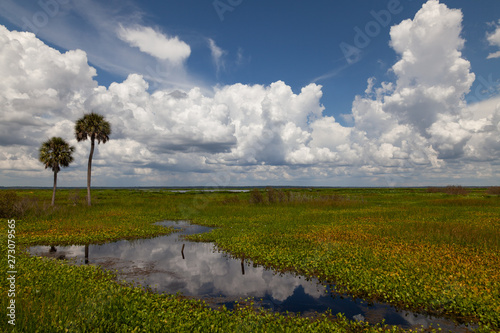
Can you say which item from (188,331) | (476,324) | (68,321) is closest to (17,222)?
(68,321)

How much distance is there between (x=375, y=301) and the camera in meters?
11.8

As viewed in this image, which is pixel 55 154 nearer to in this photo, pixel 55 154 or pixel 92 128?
pixel 55 154

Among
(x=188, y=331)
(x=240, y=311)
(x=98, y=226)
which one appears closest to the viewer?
(x=188, y=331)

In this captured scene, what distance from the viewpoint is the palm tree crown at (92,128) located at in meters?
44.7

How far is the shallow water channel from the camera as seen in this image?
36.5 ft

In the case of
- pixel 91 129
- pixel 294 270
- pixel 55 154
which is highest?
pixel 91 129

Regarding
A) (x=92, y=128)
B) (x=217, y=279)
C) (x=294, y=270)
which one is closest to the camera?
(x=217, y=279)

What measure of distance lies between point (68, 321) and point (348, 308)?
10.6 metres

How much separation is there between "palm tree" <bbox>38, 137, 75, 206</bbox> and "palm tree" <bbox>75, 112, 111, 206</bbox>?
5371mm

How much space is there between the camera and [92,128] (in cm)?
4450

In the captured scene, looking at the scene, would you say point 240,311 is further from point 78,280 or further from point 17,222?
point 17,222

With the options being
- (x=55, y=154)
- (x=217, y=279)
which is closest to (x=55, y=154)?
(x=55, y=154)

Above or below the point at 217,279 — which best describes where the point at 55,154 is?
above

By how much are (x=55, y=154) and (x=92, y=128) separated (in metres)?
9.30
